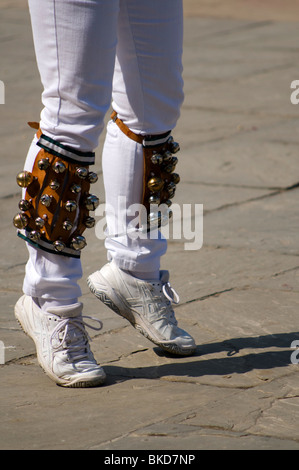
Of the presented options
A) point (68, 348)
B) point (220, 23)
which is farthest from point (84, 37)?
point (220, 23)

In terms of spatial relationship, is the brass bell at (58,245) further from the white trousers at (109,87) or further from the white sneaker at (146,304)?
the white sneaker at (146,304)

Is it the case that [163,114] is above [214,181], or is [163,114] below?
above

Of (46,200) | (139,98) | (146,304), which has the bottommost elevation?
(146,304)

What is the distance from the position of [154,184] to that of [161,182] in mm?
23

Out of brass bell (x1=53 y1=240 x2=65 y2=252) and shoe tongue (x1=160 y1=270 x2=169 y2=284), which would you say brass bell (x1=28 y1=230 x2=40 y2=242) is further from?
shoe tongue (x1=160 y1=270 x2=169 y2=284)

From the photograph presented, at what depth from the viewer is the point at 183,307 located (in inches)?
101

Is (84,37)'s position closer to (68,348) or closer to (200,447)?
A: (68,348)

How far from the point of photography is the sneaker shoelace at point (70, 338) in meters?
2.07

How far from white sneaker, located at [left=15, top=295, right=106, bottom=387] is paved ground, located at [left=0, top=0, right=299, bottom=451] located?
0.11 feet

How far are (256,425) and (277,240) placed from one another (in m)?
1.42

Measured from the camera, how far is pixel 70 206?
2002mm

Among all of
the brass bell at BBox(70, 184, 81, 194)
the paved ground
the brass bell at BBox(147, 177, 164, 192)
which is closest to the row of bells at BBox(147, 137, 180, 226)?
the brass bell at BBox(147, 177, 164, 192)

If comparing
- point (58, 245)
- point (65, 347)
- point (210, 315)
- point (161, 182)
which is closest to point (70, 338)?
point (65, 347)

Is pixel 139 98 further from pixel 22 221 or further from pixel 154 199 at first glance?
pixel 22 221
